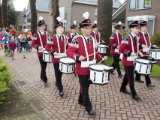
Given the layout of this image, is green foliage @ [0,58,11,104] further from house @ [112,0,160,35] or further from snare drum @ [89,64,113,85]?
house @ [112,0,160,35]

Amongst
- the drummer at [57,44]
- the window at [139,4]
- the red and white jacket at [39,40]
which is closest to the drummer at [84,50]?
the drummer at [57,44]

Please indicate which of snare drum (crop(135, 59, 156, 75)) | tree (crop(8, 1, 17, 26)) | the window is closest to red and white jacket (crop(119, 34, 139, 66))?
snare drum (crop(135, 59, 156, 75))

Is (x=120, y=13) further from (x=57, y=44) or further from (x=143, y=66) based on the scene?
(x=143, y=66)

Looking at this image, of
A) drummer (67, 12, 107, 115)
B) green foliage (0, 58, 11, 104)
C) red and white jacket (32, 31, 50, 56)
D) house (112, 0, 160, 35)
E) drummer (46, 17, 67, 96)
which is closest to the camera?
drummer (67, 12, 107, 115)

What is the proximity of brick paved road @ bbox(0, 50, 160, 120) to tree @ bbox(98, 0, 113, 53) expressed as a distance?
421cm

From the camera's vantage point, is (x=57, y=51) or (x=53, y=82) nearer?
(x=57, y=51)

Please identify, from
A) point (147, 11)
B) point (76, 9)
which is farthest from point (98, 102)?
point (76, 9)

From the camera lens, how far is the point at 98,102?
5.22 meters

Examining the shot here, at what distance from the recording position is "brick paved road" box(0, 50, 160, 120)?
14.7 feet

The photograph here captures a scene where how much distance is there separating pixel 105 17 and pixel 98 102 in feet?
21.4

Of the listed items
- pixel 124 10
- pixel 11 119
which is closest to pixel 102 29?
pixel 11 119

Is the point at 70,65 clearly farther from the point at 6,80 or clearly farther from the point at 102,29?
the point at 102,29

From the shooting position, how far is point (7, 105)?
5031 mm

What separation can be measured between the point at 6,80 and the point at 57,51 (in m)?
1.59
